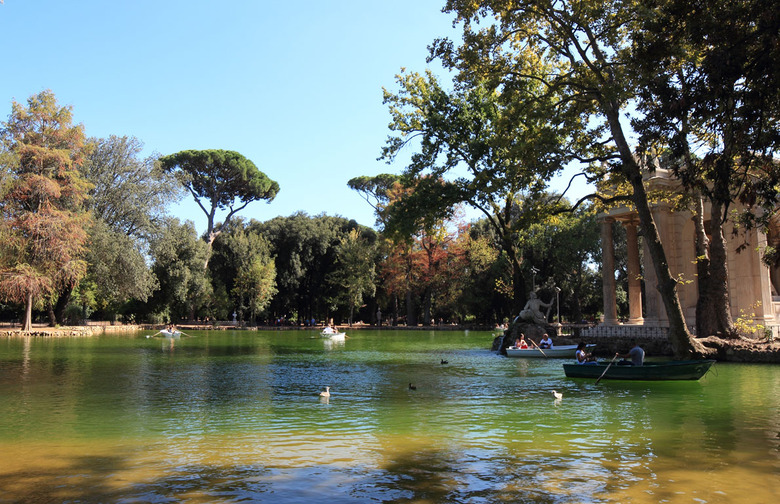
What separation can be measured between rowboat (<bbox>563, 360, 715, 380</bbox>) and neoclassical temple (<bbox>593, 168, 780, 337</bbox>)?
10.1 m

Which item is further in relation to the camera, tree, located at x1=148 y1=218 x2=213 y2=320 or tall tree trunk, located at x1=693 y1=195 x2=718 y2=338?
tree, located at x1=148 y1=218 x2=213 y2=320

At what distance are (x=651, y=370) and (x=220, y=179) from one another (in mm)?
58666

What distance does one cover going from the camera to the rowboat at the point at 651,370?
56.5 ft

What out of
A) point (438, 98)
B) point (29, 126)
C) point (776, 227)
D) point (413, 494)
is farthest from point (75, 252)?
point (776, 227)

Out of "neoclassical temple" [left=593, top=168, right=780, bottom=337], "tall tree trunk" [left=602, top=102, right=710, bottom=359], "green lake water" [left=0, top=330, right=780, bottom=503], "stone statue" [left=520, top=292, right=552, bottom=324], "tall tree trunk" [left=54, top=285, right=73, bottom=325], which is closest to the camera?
"green lake water" [left=0, top=330, right=780, bottom=503]

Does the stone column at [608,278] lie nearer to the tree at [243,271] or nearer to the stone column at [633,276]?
the stone column at [633,276]

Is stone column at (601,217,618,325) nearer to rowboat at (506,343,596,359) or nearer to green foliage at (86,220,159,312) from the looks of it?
rowboat at (506,343,596,359)

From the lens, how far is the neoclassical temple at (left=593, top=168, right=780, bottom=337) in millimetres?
28703

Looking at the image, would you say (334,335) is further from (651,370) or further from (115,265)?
(651,370)

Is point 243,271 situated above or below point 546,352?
above

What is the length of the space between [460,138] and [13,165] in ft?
90.3

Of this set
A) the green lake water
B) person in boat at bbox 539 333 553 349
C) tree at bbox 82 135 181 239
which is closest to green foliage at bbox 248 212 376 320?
tree at bbox 82 135 181 239

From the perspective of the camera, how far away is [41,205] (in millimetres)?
40062

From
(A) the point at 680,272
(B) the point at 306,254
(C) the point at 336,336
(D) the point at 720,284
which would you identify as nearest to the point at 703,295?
(D) the point at 720,284
